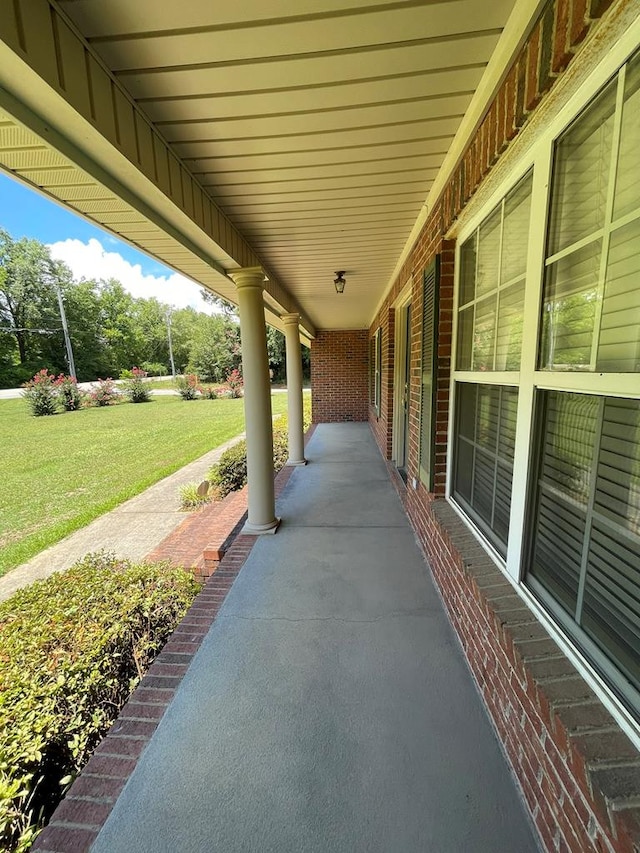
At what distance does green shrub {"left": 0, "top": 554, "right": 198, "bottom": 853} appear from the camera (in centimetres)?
153

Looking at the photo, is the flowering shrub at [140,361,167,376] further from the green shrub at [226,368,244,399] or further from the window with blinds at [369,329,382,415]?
the window with blinds at [369,329,382,415]

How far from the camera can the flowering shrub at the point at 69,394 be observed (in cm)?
2006

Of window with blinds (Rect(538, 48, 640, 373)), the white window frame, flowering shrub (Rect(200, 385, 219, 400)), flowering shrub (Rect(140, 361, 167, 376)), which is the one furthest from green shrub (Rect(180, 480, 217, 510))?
flowering shrub (Rect(140, 361, 167, 376))

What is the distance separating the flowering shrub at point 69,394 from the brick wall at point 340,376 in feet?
56.3

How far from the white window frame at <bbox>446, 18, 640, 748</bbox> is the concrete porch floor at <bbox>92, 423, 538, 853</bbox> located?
63 centimetres

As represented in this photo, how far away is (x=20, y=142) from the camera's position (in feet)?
4.44

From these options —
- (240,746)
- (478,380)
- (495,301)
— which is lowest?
(240,746)

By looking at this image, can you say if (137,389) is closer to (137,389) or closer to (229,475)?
(137,389)

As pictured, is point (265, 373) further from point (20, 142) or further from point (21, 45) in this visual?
point (21, 45)

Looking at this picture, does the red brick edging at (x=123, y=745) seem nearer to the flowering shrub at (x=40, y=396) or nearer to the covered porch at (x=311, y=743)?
the covered porch at (x=311, y=743)

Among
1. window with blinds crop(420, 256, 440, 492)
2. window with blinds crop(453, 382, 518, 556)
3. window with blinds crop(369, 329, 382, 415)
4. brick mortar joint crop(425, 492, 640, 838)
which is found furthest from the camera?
window with blinds crop(369, 329, 382, 415)

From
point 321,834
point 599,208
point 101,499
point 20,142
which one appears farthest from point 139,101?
point 101,499

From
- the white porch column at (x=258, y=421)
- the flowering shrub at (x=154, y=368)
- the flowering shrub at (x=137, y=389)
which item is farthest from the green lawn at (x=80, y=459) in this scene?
the flowering shrub at (x=154, y=368)

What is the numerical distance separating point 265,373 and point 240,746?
103 inches
